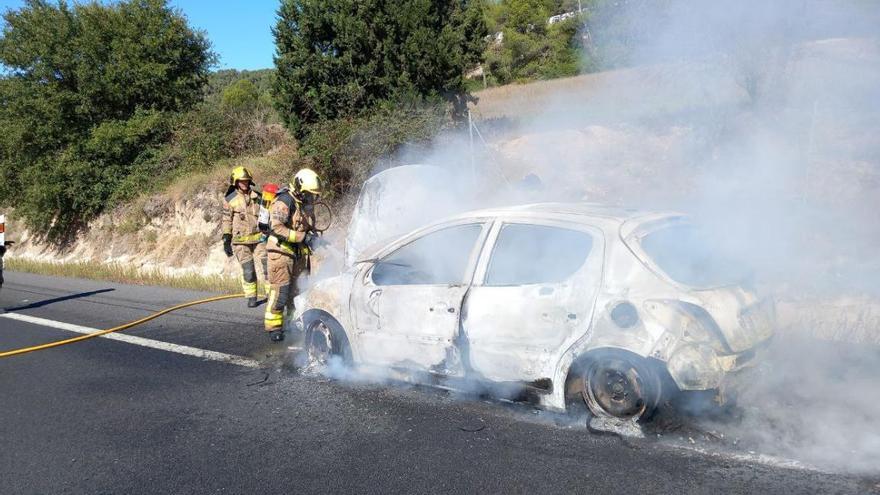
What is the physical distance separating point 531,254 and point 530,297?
1.63ft

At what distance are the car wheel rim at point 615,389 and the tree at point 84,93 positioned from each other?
18.3 metres

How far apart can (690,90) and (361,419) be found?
740 centimetres

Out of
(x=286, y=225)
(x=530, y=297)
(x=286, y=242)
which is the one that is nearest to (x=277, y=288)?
(x=286, y=242)

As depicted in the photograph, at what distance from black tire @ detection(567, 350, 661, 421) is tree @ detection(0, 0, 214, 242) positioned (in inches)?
717

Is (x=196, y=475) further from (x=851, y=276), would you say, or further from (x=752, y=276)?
(x=851, y=276)

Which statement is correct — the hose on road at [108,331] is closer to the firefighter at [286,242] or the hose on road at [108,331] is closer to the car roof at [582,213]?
the firefighter at [286,242]

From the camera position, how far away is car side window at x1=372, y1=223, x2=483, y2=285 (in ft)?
15.6

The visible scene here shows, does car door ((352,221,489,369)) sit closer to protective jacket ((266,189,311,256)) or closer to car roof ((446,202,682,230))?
car roof ((446,202,682,230))

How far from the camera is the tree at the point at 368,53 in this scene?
42.1ft

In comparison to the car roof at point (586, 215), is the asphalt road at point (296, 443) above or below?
below

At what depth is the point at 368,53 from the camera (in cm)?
1334

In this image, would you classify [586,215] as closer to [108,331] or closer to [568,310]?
[568,310]

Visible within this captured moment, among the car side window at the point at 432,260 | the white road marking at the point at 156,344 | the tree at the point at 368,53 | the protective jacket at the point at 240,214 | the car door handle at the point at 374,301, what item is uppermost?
the tree at the point at 368,53

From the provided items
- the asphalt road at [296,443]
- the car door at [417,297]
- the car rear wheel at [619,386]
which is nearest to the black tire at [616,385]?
the car rear wheel at [619,386]
